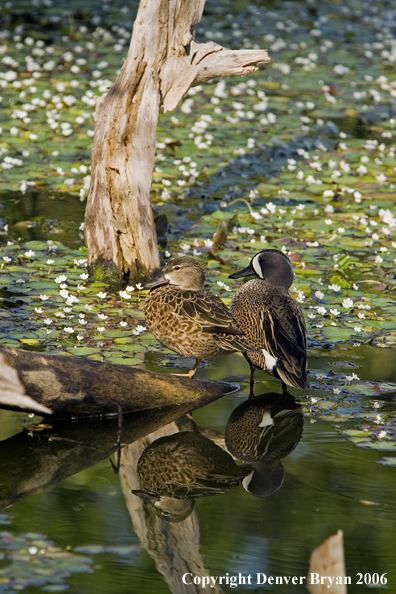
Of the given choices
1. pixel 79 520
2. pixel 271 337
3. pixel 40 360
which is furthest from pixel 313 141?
pixel 79 520

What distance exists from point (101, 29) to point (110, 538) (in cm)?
1497

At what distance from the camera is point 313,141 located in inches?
477

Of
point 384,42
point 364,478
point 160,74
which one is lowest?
point 384,42

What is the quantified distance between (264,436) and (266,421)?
19 centimetres

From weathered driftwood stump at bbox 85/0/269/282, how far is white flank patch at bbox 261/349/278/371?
1972mm

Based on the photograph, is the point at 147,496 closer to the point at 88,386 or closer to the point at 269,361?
the point at 88,386

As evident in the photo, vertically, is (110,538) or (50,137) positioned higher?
(110,538)

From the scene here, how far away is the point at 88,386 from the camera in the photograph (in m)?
5.07

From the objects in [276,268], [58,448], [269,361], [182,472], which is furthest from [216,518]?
[276,268]

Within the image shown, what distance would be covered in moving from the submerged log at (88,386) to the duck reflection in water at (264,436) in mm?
353

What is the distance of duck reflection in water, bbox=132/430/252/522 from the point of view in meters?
4.41

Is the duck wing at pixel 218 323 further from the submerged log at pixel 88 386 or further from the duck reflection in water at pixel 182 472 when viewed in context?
the duck reflection in water at pixel 182 472

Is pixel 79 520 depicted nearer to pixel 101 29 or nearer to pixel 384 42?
pixel 101 29

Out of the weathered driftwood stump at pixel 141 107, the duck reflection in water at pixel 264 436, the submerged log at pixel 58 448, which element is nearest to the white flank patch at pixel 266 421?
the duck reflection in water at pixel 264 436
